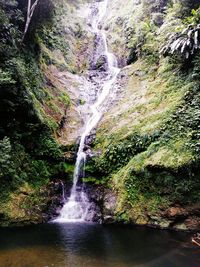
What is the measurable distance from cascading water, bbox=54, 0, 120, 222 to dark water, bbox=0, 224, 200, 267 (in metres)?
1.27

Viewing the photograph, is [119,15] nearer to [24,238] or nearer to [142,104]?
[142,104]

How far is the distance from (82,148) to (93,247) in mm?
6542

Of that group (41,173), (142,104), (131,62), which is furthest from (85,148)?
(131,62)

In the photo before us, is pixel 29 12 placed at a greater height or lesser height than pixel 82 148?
greater

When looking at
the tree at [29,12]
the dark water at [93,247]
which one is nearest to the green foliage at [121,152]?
the dark water at [93,247]

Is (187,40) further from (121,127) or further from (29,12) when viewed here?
(29,12)

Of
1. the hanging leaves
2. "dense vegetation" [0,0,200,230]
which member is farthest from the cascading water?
the hanging leaves

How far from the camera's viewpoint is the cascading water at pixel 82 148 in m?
12.0

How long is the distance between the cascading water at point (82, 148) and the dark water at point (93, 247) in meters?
1.27

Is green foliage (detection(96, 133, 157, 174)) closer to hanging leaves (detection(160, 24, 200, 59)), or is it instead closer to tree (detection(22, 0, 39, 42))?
hanging leaves (detection(160, 24, 200, 59))

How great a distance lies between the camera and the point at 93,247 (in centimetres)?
841

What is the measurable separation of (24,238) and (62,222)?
243cm

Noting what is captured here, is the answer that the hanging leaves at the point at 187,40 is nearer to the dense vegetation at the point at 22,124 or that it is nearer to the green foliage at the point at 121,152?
the green foliage at the point at 121,152

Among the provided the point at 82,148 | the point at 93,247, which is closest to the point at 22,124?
the point at 82,148
